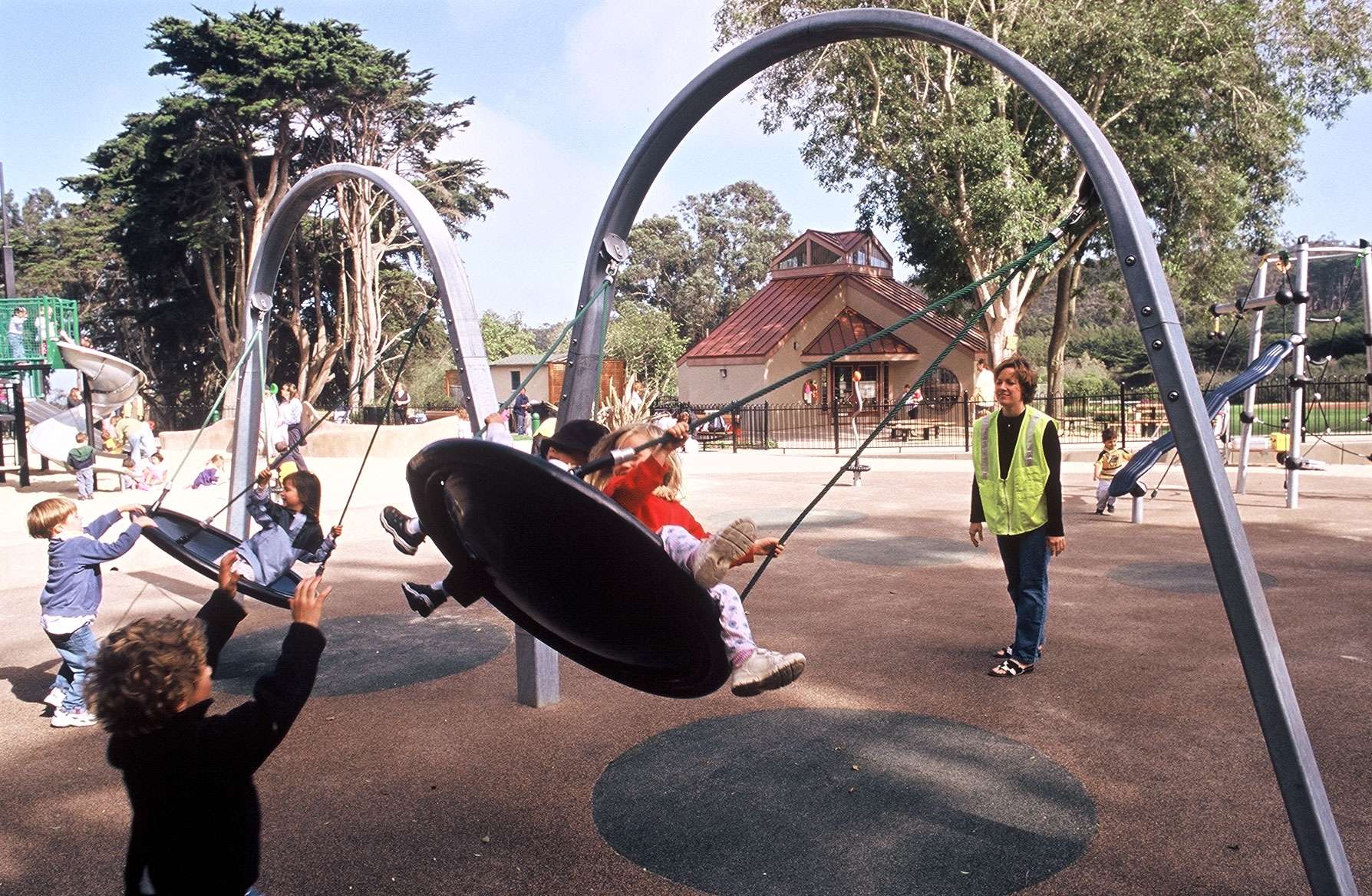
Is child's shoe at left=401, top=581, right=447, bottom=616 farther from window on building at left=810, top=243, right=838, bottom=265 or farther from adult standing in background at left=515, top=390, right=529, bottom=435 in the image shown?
window on building at left=810, top=243, right=838, bottom=265

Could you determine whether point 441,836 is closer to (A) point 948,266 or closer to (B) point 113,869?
(B) point 113,869

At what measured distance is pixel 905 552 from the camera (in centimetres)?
986

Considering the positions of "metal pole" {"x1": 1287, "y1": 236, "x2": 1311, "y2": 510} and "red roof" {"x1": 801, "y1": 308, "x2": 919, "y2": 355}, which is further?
"red roof" {"x1": 801, "y1": 308, "x2": 919, "y2": 355}

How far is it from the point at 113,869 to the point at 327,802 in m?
0.82

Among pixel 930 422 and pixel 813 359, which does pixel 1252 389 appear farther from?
pixel 813 359

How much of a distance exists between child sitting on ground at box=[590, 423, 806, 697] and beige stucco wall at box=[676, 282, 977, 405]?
31.1 meters

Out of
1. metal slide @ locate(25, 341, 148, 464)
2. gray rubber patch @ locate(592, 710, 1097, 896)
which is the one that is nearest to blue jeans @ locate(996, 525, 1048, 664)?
gray rubber patch @ locate(592, 710, 1097, 896)

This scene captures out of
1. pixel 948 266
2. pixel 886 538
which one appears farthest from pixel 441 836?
pixel 948 266

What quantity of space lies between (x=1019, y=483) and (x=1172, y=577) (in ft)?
12.5

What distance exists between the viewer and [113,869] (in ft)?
11.9

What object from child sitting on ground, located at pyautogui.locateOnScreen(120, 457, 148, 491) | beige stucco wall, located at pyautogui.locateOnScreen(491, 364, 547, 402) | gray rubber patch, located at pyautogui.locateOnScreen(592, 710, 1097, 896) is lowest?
gray rubber patch, located at pyautogui.locateOnScreen(592, 710, 1097, 896)

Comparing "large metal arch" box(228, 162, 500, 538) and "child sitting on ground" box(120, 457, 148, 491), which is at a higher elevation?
"large metal arch" box(228, 162, 500, 538)

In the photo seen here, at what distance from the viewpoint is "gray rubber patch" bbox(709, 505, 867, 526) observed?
37.9 ft

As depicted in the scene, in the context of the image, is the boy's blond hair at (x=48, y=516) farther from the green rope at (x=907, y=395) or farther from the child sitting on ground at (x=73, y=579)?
the green rope at (x=907, y=395)
